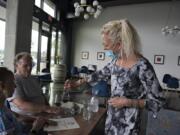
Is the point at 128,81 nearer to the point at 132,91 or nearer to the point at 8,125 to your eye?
the point at 132,91

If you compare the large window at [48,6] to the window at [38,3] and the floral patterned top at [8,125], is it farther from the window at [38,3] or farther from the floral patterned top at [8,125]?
the floral patterned top at [8,125]

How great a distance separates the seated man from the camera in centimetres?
→ 205

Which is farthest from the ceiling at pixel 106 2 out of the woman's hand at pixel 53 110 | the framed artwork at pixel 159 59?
the woman's hand at pixel 53 110

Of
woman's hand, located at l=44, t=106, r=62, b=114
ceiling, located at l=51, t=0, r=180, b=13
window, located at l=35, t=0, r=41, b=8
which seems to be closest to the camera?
woman's hand, located at l=44, t=106, r=62, b=114

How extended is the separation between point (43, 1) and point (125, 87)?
7.87 meters

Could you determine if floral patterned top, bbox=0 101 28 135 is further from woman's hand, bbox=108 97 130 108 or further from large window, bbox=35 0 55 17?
large window, bbox=35 0 55 17

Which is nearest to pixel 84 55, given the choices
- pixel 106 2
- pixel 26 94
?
pixel 106 2

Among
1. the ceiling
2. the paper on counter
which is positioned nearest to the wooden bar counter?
the paper on counter

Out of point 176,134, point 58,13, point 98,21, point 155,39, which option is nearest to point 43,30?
point 58,13

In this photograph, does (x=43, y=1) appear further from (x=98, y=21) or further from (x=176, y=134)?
(x=176, y=134)

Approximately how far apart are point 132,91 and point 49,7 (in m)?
8.64

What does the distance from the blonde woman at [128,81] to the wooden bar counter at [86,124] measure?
8.3 inches

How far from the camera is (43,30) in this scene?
8.59 meters

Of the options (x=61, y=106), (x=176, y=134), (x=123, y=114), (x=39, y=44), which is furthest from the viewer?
(x=39, y=44)
